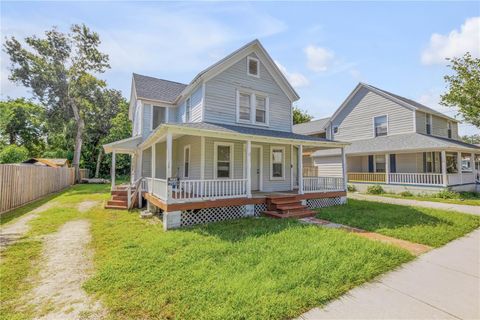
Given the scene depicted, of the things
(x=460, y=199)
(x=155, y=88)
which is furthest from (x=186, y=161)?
(x=460, y=199)

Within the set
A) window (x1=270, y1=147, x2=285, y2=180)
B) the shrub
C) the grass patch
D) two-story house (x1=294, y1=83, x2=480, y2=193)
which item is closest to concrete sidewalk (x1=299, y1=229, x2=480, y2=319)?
the grass patch

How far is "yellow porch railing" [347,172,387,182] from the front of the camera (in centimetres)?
1872

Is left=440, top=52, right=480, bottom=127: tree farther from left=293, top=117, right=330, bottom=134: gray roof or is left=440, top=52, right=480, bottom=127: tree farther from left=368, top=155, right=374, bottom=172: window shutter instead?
left=293, top=117, right=330, bottom=134: gray roof

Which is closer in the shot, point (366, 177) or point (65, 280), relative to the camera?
point (65, 280)

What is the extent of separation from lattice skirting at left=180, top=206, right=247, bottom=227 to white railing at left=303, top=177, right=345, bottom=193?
12.1ft

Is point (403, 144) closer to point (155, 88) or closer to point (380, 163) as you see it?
point (380, 163)

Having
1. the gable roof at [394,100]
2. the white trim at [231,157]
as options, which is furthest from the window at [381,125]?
the white trim at [231,157]

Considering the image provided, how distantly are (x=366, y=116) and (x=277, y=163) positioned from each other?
1293 cm

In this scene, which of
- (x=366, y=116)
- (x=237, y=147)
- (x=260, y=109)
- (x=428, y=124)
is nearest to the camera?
(x=237, y=147)

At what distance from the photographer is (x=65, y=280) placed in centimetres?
439

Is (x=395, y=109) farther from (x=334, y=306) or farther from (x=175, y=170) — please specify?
(x=334, y=306)

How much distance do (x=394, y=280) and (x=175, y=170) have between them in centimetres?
1149

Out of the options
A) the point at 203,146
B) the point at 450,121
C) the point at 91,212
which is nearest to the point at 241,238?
the point at 203,146

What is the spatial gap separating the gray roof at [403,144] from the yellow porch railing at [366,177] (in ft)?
7.06
